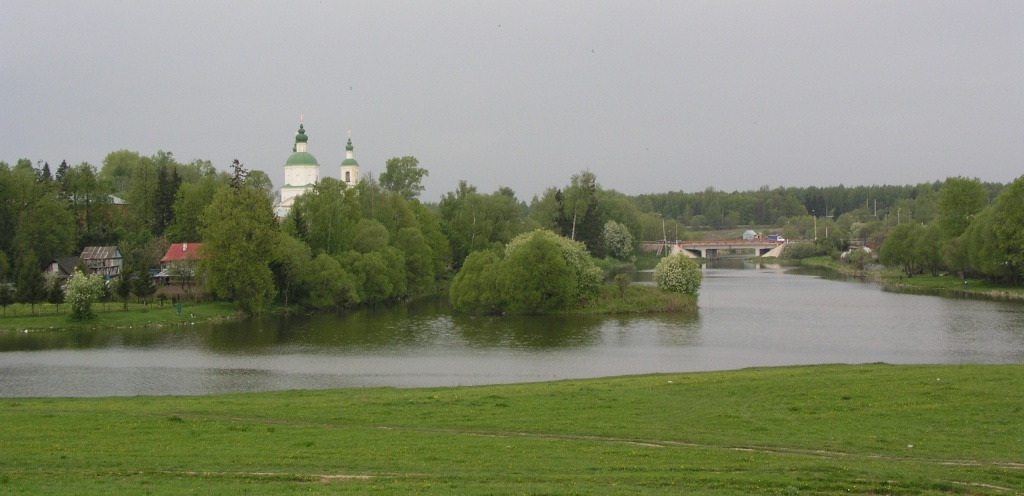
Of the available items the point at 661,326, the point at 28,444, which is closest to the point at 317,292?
the point at 661,326

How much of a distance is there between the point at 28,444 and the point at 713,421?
47.5 feet

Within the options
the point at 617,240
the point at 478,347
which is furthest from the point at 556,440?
the point at 617,240

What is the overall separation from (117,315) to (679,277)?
3521cm

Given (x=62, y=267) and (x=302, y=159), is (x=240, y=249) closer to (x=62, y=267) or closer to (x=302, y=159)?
Answer: (x=62, y=267)

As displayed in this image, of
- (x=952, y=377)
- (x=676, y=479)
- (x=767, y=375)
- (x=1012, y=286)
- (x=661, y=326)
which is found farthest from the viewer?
(x=1012, y=286)

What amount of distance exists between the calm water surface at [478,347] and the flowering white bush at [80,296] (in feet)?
7.29

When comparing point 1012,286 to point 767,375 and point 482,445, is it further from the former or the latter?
point 482,445

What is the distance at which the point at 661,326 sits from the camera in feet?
171

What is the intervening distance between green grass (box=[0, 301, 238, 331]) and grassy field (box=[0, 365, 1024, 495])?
26.3m

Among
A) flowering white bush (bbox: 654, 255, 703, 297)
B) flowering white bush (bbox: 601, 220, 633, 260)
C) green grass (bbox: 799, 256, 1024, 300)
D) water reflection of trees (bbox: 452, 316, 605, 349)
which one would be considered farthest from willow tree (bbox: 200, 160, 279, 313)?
flowering white bush (bbox: 601, 220, 633, 260)

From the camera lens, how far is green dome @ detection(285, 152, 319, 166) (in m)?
100

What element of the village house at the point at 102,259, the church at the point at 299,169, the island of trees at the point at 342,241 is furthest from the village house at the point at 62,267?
the church at the point at 299,169

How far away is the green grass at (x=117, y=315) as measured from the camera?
172ft

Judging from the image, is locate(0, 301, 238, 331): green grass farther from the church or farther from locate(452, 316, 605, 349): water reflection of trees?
the church
